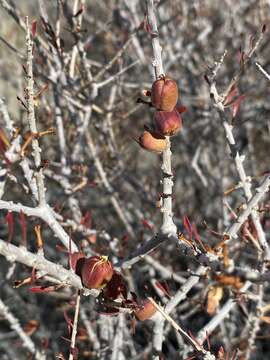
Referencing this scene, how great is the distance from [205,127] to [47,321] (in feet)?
5.81

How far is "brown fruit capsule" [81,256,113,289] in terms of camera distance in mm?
1140

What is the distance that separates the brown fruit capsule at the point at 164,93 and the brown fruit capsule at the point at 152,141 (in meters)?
0.07

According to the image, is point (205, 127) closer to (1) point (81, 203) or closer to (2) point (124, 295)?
(1) point (81, 203)

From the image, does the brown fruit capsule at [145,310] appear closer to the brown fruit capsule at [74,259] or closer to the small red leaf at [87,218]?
the brown fruit capsule at [74,259]

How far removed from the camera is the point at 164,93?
1057mm

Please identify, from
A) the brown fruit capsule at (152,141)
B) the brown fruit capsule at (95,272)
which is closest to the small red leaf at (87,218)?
the brown fruit capsule at (95,272)

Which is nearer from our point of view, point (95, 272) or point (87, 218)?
point (95, 272)

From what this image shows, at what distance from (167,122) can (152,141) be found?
6 centimetres

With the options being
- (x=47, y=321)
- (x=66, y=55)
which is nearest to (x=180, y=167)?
(x=47, y=321)

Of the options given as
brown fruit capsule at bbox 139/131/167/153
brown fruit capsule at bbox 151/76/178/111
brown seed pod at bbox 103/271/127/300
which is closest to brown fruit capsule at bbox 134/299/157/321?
brown seed pod at bbox 103/271/127/300

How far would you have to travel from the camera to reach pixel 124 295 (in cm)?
125

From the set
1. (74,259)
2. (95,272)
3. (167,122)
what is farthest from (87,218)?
(167,122)

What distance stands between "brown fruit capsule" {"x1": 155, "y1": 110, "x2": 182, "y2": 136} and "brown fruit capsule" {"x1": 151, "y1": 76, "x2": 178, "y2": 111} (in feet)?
0.05

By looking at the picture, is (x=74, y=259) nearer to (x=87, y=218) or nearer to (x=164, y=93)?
(x=164, y=93)
